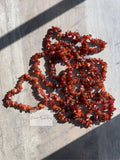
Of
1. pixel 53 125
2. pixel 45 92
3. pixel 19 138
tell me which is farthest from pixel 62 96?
pixel 19 138

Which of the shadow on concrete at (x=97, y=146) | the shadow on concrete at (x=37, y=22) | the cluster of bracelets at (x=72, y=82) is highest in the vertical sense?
the shadow on concrete at (x=37, y=22)

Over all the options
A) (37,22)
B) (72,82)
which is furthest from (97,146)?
(37,22)

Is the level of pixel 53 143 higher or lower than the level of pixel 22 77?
lower

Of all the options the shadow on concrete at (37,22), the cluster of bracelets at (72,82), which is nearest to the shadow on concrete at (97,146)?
the cluster of bracelets at (72,82)

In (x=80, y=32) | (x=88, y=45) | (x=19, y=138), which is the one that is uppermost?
(x=80, y=32)

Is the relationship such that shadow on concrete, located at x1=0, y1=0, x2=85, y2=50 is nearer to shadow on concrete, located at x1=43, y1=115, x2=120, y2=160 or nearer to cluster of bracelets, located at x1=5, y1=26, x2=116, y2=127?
cluster of bracelets, located at x1=5, y1=26, x2=116, y2=127

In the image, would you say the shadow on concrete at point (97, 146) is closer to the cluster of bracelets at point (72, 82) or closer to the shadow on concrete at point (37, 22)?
the cluster of bracelets at point (72, 82)

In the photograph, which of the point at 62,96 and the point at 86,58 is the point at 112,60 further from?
the point at 62,96

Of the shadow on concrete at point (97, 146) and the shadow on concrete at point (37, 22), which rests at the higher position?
the shadow on concrete at point (37, 22)
